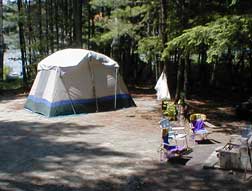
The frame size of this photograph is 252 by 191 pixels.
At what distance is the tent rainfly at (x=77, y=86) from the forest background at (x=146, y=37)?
1789 mm

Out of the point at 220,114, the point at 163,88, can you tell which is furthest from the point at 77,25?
the point at 220,114

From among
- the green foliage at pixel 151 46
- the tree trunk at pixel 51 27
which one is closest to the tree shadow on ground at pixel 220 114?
the green foliage at pixel 151 46

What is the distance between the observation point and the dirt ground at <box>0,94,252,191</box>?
6.30 meters

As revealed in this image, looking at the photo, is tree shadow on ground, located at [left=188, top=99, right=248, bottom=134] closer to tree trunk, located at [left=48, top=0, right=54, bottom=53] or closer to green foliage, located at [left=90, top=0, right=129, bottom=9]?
green foliage, located at [left=90, top=0, right=129, bottom=9]

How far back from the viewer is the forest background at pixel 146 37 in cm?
1158

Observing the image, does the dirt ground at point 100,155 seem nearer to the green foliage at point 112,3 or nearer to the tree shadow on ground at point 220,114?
the tree shadow on ground at point 220,114

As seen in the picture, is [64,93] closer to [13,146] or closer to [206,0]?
[13,146]

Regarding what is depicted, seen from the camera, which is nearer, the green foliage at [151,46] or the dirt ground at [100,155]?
the dirt ground at [100,155]

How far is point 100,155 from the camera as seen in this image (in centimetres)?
795

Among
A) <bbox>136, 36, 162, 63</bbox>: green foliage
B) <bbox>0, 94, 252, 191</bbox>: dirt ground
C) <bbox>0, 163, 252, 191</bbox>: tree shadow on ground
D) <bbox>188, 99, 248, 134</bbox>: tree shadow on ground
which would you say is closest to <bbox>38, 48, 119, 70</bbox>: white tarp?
A: <bbox>136, 36, 162, 63</bbox>: green foliage

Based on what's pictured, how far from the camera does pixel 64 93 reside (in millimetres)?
12438

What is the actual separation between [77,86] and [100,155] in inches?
201

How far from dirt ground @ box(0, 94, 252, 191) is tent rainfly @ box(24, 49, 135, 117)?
42 centimetres

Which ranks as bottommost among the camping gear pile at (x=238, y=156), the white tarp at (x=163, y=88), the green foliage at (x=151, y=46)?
the camping gear pile at (x=238, y=156)
